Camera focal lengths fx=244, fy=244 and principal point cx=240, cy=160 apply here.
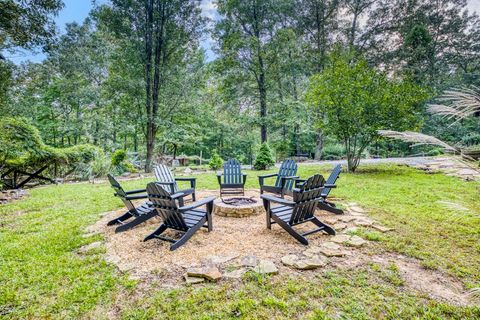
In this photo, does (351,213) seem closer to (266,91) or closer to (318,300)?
(318,300)

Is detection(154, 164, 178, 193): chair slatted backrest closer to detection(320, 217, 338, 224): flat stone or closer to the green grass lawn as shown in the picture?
the green grass lawn

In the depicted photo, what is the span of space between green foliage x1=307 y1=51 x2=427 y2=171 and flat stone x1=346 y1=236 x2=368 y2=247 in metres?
5.20

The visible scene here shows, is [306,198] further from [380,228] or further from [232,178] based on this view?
[232,178]

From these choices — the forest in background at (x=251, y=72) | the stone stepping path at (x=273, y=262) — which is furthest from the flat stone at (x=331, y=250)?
the forest in background at (x=251, y=72)

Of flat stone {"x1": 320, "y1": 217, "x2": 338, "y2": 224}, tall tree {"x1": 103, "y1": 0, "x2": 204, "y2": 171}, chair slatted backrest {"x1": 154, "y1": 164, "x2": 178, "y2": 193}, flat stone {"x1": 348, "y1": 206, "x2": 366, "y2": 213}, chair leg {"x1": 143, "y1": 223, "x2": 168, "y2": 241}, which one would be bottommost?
flat stone {"x1": 320, "y1": 217, "x2": 338, "y2": 224}

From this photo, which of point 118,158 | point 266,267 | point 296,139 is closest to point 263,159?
point 118,158

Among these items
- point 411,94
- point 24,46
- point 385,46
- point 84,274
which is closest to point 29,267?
point 84,274

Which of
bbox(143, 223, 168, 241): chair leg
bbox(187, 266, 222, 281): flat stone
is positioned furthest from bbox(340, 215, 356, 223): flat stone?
bbox(143, 223, 168, 241): chair leg

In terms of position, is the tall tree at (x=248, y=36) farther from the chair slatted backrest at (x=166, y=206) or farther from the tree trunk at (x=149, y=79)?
the chair slatted backrest at (x=166, y=206)

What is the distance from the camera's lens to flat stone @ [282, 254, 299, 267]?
8.06ft

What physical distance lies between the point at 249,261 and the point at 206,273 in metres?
0.49

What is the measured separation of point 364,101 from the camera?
7.58 m

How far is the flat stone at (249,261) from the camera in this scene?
2.45m

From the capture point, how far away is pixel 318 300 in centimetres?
192
